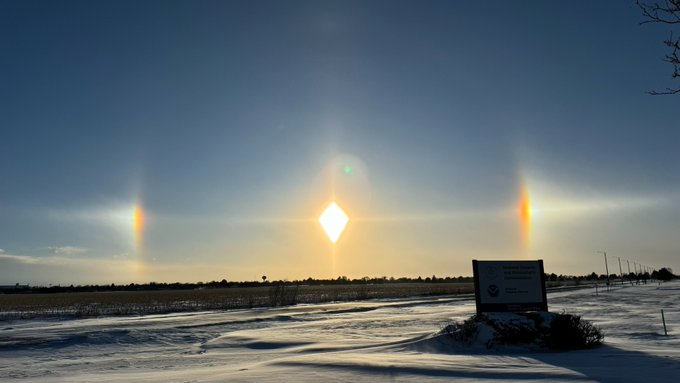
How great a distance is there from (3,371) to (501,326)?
14.8 metres

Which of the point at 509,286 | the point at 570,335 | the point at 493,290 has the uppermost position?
the point at 509,286

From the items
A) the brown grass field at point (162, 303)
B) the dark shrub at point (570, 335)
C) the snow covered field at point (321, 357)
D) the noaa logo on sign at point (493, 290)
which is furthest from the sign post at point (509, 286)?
the brown grass field at point (162, 303)

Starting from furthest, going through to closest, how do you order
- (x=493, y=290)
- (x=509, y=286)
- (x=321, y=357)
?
(x=509, y=286) < (x=493, y=290) < (x=321, y=357)

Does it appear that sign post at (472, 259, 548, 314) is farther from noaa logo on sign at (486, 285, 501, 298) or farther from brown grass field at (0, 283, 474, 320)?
brown grass field at (0, 283, 474, 320)

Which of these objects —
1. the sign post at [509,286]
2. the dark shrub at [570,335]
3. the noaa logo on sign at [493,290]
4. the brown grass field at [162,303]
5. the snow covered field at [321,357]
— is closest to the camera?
the snow covered field at [321,357]

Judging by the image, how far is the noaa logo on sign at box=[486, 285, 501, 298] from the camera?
732 inches

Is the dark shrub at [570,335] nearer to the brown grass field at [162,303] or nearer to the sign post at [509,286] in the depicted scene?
the sign post at [509,286]

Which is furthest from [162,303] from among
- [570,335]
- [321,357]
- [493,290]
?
[570,335]

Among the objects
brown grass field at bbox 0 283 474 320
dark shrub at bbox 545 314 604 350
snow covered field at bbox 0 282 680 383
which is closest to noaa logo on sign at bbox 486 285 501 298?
dark shrub at bbox 545 314 604 350

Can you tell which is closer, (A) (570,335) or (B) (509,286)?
(A) (570,335)

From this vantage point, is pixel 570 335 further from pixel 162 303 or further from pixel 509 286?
pixel 162 303

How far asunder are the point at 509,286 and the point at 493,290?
25.8 inches

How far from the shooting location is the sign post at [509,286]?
18.5 meters

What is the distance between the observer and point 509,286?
1888cm
